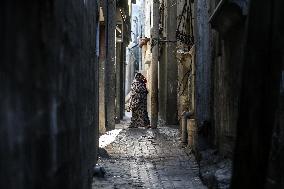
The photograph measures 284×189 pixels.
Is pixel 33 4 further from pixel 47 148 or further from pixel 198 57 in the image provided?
pixel 198 57

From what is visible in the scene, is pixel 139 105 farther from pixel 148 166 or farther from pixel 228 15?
pixel 228 15

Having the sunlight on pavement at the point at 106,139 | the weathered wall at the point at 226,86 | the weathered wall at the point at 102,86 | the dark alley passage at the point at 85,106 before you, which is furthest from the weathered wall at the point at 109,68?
the weathered wall at the point at 226,86

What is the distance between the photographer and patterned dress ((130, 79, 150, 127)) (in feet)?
62.3

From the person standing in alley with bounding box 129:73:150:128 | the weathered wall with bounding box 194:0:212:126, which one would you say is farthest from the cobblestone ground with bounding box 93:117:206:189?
the person standing in alley with bounding box 129:73:150:128

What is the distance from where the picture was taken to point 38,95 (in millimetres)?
2846

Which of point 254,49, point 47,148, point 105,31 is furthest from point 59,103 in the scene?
point 105,31

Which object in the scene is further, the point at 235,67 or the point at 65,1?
the point at 235,67

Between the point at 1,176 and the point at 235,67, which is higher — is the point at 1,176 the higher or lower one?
the lower one

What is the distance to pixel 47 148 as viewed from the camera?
3.11 metres

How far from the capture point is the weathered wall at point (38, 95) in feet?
7.72

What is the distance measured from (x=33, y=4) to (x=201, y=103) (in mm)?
7462

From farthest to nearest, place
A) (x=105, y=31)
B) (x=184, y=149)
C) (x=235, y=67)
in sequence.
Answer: (x=105, y=31) < (x=184, y=149) < (x=235, y=67)

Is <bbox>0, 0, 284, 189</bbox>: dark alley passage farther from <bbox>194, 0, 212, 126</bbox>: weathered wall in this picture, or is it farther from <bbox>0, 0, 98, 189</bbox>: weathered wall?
<bbox>194, 0, 212, 126</bbox>: weathered wall

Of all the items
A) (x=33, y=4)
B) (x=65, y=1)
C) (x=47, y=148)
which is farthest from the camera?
(x=65, y=1)
